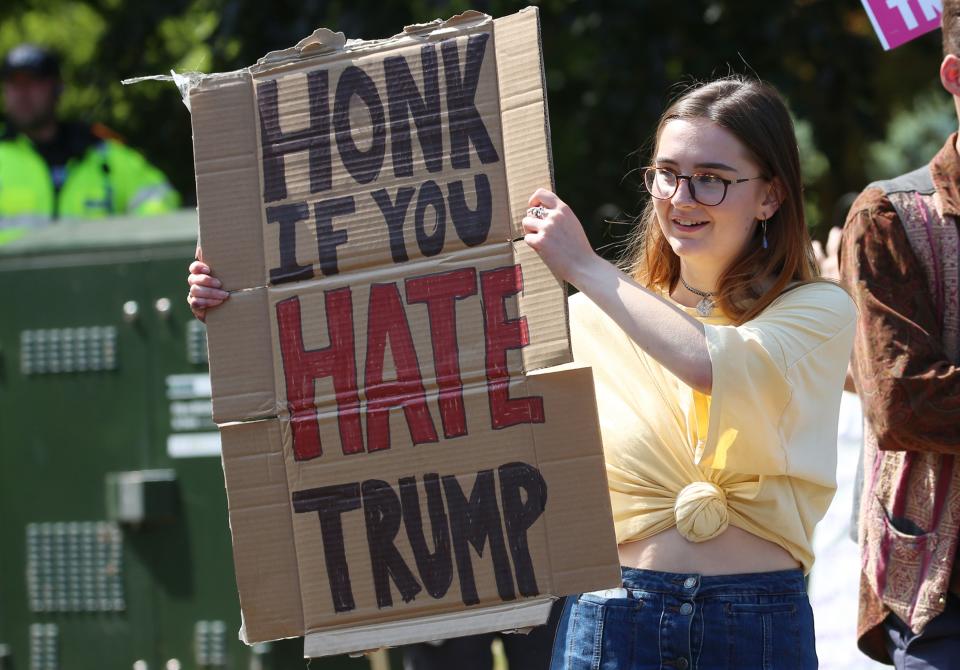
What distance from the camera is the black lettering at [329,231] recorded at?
2.64 metres

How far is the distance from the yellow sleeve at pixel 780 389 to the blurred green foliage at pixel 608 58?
4296mm

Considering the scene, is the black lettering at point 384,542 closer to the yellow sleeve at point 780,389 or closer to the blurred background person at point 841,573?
the yellow sleeve at point 780,389

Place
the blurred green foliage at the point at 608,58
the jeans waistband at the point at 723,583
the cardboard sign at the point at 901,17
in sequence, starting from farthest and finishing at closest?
the blurred green foliage at the point at 608,58
the cardboard sign at the point at 901,17
the jeans waistband at the point at 723,583

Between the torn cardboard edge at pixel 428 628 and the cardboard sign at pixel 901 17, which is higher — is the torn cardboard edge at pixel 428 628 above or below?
below

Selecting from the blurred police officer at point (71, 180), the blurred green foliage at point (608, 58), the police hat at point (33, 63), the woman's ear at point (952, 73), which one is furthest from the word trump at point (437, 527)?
the police hat at point (33, 63)

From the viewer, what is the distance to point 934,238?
294 cm

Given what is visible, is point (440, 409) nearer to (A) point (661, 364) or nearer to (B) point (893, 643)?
(A) point (661, 364)

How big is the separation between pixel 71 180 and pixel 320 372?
437 cm

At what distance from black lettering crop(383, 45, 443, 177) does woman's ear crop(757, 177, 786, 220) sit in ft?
1.99

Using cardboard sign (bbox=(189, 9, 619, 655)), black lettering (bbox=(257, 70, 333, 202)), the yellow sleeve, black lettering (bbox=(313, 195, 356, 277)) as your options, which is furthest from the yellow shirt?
black lettering (bbox=(257, 70, 333, 202))

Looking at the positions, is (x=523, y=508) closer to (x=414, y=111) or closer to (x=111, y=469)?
(x=414, y=111)

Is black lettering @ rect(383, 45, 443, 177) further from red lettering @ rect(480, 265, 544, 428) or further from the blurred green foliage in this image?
the blurred green foliage

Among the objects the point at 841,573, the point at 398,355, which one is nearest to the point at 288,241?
the point at 398,355

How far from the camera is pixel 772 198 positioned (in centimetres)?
268
